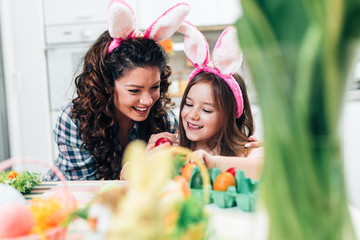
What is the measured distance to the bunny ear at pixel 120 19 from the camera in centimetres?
107

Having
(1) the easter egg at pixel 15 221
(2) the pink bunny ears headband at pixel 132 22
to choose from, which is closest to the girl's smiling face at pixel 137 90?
(2) the pink bunny ears headband at pixel 132 22

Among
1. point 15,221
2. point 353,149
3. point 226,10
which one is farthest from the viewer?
point 226,10

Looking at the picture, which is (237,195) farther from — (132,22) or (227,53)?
(132,22)

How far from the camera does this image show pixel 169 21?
118 cm

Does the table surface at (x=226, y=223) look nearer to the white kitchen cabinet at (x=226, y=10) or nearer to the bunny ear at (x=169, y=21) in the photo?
the bunny ear at (x=169, y=21)

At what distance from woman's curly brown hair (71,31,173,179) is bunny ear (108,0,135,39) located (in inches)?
3.1

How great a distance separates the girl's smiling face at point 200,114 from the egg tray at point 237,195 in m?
0.58

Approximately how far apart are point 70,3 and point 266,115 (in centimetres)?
248

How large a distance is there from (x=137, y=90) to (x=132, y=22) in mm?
283

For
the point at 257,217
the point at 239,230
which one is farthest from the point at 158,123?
the point at 257,217

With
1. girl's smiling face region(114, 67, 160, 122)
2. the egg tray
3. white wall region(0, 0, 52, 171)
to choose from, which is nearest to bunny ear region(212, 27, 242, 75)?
girl's smiling face region(114, 67, 160, 122)

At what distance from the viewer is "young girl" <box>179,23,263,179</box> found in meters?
1.26

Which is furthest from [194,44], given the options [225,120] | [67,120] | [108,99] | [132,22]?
[67,120]

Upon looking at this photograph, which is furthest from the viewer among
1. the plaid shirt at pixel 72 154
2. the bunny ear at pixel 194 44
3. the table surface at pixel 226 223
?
the plaid shirt at pixel 72 154
